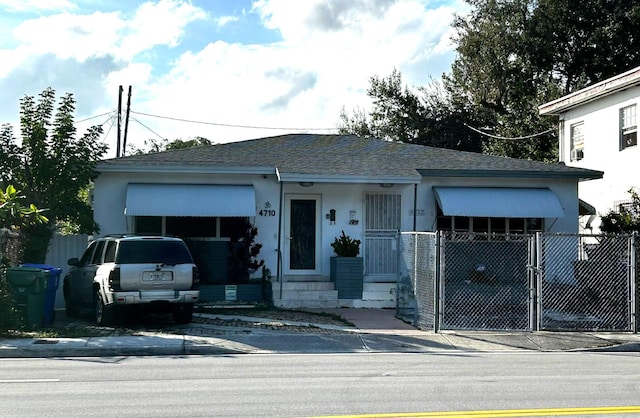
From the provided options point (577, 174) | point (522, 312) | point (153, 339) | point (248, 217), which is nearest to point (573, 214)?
point (577, 174)

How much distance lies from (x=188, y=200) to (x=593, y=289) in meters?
9.20

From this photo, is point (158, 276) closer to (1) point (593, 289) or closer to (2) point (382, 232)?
(2) point (382, 232)

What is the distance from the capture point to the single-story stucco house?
1800 centimetres

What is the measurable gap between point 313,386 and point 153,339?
4.82 metres

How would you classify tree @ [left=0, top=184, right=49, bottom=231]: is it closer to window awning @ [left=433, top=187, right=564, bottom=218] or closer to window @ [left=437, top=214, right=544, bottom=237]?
window awning @ [left=433, top=187, right=564, bottom=218]

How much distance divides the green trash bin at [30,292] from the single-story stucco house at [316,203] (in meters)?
3.45

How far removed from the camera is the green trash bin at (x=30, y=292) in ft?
47.3

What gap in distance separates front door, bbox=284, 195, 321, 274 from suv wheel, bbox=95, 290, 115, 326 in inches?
217

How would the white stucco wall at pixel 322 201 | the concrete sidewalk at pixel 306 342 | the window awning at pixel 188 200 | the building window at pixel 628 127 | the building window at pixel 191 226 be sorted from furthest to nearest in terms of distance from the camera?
the building window at pixel 628 127 < the building window at pixel 191 226 < the white stucco wall at pixel 322 201 < the window awning at pixel 188 200 < the concrete sidewalk at pixel 306 342

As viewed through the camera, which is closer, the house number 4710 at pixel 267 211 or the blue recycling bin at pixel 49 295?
the blue recycling bin at pixel 49 295

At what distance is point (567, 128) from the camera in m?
25.3

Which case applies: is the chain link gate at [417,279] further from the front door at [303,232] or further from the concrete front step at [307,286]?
the front door at [303,232]

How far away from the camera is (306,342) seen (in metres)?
13.3

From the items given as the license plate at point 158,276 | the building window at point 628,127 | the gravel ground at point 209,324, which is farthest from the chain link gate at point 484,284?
the building window at point 628,127
